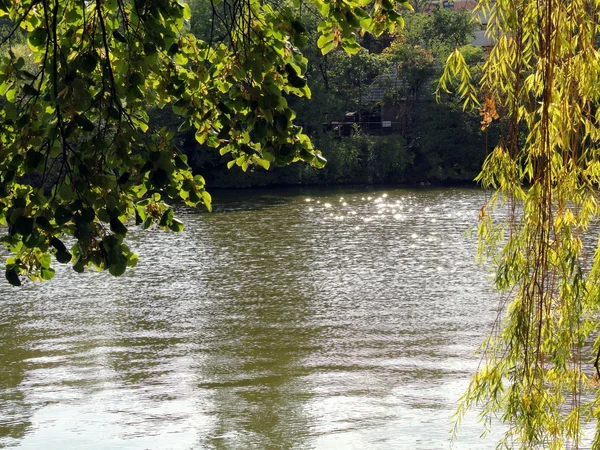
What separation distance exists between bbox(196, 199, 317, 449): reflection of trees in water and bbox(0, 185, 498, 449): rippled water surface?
0.11 ft

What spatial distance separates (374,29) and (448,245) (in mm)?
18841

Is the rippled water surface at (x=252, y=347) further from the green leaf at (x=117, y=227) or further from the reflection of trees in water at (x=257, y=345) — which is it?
the green leaf at (x=117, y=227)

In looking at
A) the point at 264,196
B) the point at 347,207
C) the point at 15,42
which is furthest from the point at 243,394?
the point at 15,42

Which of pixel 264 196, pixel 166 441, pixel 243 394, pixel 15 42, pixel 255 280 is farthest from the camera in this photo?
pixel 15 42

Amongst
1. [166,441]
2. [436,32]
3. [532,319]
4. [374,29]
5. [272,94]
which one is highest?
[436,32]

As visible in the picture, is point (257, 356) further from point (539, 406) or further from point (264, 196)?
point (264, 196)

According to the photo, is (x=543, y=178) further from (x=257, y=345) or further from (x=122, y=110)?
(x=257, y=345)

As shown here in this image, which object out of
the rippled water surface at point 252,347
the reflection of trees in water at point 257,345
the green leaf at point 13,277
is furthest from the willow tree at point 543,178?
the reflection of trees in water at point 257,345

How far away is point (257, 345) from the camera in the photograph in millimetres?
14109

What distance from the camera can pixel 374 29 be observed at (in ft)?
13.0

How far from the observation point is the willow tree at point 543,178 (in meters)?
4.91

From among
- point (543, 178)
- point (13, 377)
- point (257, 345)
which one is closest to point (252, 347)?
point (257, 345)

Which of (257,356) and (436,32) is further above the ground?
(436,32)

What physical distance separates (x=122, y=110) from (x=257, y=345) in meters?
10.6
